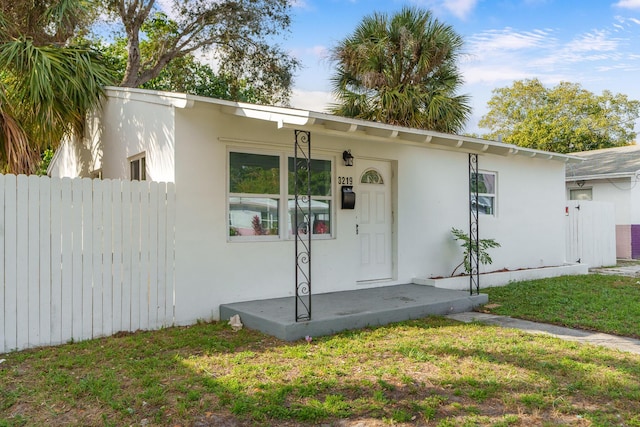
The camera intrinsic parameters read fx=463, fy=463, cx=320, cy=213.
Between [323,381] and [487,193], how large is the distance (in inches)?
272

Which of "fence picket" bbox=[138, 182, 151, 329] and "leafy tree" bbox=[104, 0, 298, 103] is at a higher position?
"leafy tree" bbox=[104, 0, 298, 103]

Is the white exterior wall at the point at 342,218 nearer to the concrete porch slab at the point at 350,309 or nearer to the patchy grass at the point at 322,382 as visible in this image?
the concrete porch slab at the point at 350,309

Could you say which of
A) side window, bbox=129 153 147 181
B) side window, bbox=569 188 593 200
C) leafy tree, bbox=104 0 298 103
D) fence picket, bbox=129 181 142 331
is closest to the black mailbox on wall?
side window, bbox=129 153 147 181

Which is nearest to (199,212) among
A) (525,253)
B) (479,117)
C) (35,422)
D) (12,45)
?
(35,422)

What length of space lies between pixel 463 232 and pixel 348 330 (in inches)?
173

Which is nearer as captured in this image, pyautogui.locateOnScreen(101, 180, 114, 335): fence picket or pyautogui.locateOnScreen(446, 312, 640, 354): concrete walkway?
pyautogui.locateOnScreen(446, 312, 640, 354): concrete walkway

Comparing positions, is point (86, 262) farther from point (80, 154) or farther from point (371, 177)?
point (80, 154)

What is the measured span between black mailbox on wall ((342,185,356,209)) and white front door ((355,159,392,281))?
27 cm

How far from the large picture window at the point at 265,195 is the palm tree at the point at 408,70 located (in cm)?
517

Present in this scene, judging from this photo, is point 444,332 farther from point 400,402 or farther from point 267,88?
point 267,88

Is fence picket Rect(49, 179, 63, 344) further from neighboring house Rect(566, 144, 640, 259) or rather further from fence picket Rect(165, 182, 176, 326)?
neighboring house Rect(566, 144, 640, 259)

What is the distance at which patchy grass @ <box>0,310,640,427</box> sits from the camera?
3.28 metres

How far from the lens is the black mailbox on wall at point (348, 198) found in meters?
7.38

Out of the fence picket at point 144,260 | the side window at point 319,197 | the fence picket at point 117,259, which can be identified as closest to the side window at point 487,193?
the side window at point 319,197
